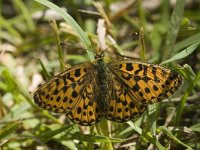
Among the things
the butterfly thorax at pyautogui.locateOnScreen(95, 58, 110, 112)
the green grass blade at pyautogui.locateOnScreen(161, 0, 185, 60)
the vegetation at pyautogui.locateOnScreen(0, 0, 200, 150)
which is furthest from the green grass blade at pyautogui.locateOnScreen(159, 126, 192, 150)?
the green grass blade at pyautogui.locateOnScreen(161, 0, 185, 60)

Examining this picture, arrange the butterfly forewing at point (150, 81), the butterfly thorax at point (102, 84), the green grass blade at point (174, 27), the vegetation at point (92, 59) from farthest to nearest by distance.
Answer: the green grass blade at point (174, 27) < the vegetation at point (92, 59) < the butterfly thorax at point (102, 84) < the butterfly forewing at point (150, 81)

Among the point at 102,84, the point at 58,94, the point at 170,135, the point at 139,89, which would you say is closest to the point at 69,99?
the point at 58,94

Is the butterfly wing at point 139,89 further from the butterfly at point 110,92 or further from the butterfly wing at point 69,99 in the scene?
the butterfly wing at point 69,99

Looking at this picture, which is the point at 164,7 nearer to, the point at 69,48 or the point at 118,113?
the point at 69,48

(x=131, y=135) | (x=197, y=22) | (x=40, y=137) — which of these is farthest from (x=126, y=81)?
(x=197, y=22)

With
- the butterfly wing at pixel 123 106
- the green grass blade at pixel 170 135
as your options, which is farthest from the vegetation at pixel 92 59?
the butterfly wing at pixel 123 106

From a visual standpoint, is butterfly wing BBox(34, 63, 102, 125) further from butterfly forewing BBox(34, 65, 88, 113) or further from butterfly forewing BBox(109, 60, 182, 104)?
butterfly forewing BBox(109, 60, 182, 104)
